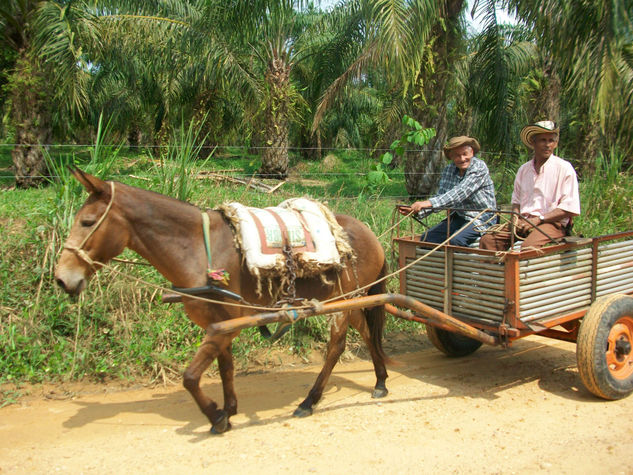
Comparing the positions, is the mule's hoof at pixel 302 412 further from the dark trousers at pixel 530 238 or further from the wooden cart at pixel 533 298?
the dark trousers at pixel 530 238

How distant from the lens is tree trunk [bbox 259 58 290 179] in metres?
9.91

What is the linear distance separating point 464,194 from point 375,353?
153 cm

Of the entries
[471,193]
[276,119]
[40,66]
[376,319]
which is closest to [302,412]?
[376,319]

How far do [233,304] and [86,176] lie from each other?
1148 millimetres

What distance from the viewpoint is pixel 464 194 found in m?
4.53

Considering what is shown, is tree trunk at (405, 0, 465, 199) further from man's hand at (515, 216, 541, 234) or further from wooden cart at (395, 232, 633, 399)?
wooden cart at (395, 232, 633, 399)

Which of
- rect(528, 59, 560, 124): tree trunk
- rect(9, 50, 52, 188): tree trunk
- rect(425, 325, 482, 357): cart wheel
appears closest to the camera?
rect(425, 325, 482, 357): cart wheel

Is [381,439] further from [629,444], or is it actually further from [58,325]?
[58,325]

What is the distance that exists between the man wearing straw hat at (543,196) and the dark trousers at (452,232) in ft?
0.53

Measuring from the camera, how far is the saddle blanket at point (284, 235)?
3479 millimetres

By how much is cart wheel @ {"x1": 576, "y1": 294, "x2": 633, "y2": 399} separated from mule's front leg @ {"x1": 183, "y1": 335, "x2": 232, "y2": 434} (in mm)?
2584

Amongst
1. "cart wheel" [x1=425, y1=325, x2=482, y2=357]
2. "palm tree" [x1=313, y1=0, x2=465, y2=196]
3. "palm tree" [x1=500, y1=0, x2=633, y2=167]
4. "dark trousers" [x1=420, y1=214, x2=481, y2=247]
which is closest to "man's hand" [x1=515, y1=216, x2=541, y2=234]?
"dark trousers" [x1=420, y1=214, x2=481, y2=247]

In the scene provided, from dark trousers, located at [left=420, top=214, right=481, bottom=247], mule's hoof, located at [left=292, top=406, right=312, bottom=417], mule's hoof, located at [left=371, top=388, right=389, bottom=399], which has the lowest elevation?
mule's hoof, located at [left=371, top=388, right=389, bottom=399]

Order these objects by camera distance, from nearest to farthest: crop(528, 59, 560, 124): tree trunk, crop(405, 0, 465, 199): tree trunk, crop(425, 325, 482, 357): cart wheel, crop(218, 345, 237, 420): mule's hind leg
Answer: crop(218, 345, 237, 420): mule's hind leg < crop(425, 325, 482, 357): cart wheel < crop(405, 0, 465, 199): tree trunk < crop(528, 59, 560, 124): tree trunk
